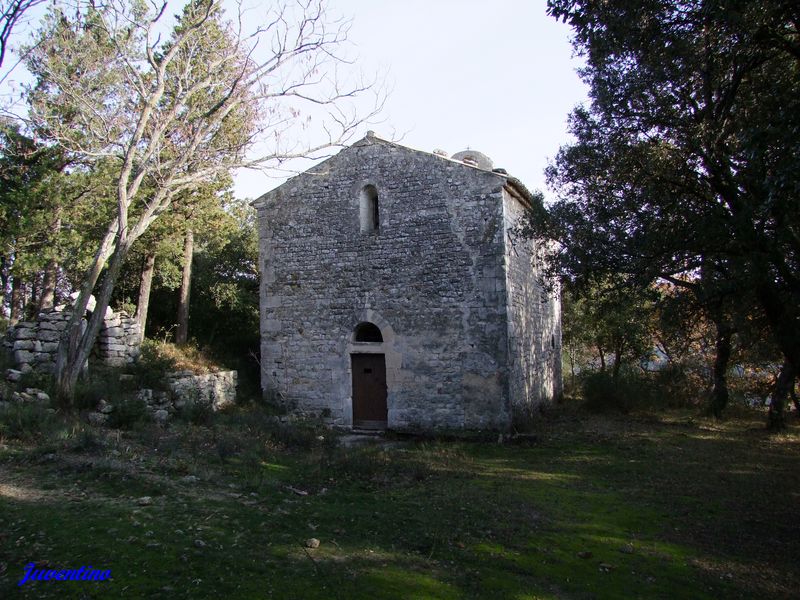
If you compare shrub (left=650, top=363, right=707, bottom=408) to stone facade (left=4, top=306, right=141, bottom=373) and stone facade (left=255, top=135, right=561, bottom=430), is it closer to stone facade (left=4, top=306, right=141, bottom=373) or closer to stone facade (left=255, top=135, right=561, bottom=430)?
stone facade (left=255, top=135, right=561, bottom=430)

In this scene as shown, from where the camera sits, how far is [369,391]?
46.5 feet

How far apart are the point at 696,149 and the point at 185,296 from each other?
15.5m

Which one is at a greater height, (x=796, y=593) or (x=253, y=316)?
(x=253, y=316)

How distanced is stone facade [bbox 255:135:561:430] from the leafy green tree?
10.9 ft

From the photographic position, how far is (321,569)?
4.77m

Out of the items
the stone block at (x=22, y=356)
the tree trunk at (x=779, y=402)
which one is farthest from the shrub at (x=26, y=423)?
the tree trunk at (x=779, y=402)

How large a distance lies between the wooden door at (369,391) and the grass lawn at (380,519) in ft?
10.2

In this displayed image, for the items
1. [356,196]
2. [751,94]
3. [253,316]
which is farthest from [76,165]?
[751,94]

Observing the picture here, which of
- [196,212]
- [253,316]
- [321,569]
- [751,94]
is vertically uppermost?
[196,212]

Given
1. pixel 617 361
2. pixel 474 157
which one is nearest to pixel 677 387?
pixel 617 361

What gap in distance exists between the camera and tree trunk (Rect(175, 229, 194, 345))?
18250 mm

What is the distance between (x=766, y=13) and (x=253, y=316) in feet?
53.7

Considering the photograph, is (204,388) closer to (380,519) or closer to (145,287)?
(145,287)

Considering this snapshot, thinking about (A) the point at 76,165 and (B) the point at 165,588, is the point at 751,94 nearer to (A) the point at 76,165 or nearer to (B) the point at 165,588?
(B) the point at 165,588
